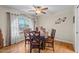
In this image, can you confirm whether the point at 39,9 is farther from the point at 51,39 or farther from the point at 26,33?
the point at 51,39

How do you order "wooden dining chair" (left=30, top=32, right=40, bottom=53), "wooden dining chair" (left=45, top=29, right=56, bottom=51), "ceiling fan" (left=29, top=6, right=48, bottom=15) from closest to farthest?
"ceiling fan" (left=29, top=6, right=48, bottom=15)
"wooden dining chair" (left=45, top=29, right=56, bottom=51)
"wooden dining chair" (left=30, top=32, right=40, bottom=53)

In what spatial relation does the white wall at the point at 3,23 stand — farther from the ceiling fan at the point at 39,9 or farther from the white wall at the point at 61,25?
the white wall at the point at 61,25

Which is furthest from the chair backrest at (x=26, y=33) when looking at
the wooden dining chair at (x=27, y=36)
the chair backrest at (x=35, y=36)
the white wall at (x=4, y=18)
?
the white wall at (x=4, y=18)

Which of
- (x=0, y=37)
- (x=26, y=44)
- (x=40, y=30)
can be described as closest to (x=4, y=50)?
(x=0, y=37)

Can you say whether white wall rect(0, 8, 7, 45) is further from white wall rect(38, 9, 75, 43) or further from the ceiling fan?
white wall rect(38, 9, 75, 43)

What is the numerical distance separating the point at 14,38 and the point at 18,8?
86cm

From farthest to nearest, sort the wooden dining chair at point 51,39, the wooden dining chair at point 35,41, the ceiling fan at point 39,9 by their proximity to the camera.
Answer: the wooden dining chair at point 35,41
the wooden dining chair at point 51,39
the ceiling fan at point 39,9

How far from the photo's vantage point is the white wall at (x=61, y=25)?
2826mm

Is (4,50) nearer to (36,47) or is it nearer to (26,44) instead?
(26,44)

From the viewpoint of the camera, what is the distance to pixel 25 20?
9.87 feet

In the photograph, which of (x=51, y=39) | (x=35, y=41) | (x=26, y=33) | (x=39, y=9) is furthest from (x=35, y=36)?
(x=39, y=9)

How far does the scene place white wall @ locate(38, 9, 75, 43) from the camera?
2826 mm

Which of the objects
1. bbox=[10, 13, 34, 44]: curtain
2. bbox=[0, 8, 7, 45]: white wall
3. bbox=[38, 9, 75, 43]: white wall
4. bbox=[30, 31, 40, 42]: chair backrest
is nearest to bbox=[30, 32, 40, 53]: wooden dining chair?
bbox=[30, 31, 40, 42]: chair backrest
